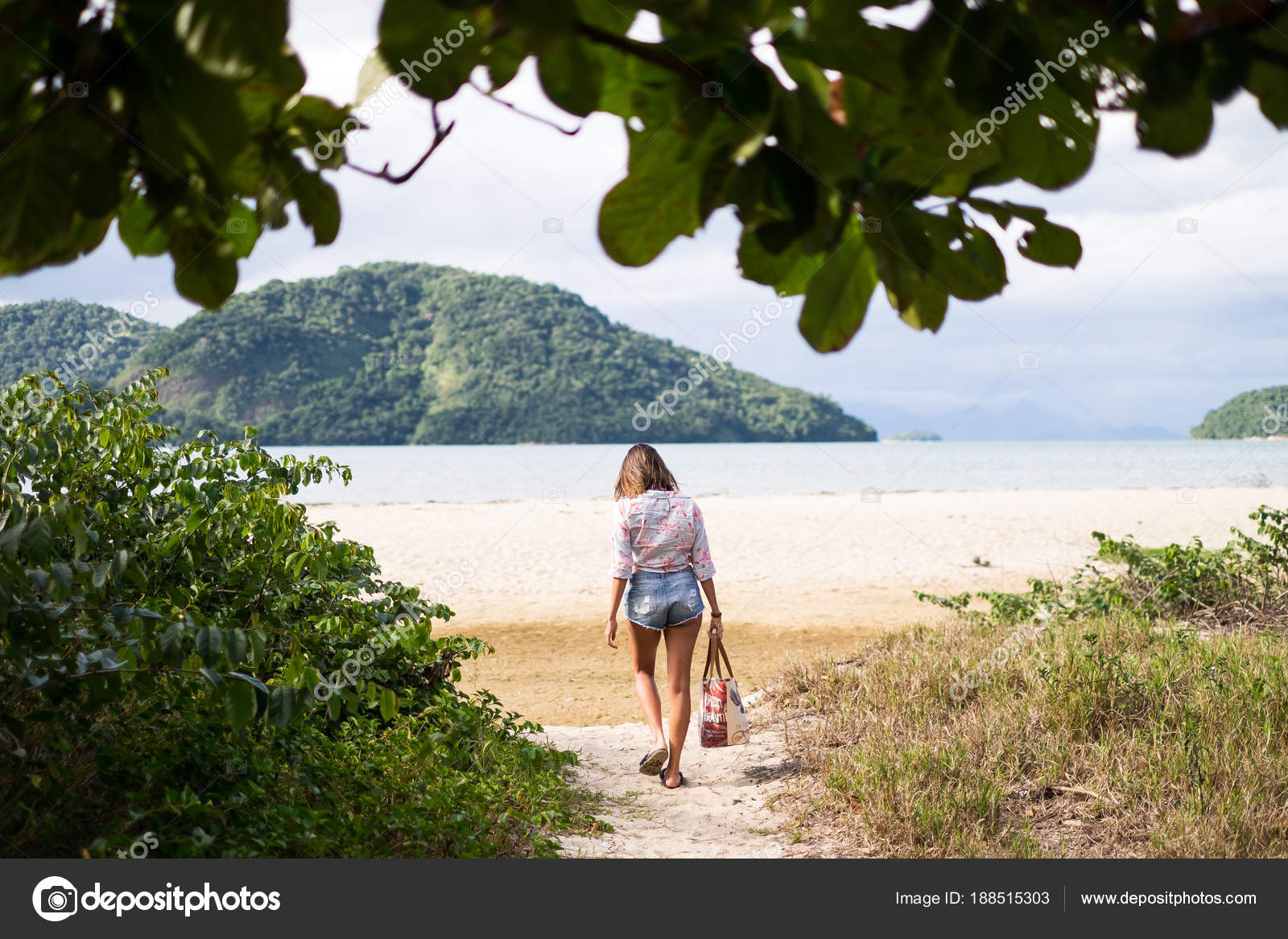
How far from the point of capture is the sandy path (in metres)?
4.14

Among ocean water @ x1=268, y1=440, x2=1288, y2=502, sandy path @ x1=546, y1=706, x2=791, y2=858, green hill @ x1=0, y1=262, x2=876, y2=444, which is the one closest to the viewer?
sandy path @ x1=546, y1=706, x2=791, y2=858

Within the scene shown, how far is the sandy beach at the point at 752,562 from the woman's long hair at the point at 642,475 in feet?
7.11

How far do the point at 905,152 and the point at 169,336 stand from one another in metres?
16.5

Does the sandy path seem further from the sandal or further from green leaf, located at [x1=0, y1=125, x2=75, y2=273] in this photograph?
green leaf, located at [x1=0, y1=125, x2=75, y2=273]

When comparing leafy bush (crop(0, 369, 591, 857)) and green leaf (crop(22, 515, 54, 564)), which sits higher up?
green leaf (crop(22, 515, 54, 564))

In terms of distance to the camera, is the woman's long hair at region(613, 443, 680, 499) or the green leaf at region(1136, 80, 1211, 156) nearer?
the green leaf at region(1136, 80, 1211, 156)

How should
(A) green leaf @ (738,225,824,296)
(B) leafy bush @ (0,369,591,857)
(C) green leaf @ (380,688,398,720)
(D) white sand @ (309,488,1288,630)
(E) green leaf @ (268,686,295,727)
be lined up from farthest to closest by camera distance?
(D) white sand @ (309,488,1288,630) < (C) green leaf @ (380,688,398,720) < (B) leafy bush @ (0,369,591,857) < (E) green leaf @ (268,686,295,727) < (A) green leaf @ (738,225,824,296)

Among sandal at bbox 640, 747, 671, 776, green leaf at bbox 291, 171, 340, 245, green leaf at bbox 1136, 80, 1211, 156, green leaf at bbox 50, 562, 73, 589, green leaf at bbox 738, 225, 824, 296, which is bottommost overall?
sandal at bbox 640, 747, 671, 776

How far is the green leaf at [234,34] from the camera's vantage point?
2.50ft

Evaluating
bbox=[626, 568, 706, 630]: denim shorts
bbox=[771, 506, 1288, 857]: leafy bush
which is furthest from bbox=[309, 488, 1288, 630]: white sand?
bbox=[626, 568, 706, 630]: denim shorts

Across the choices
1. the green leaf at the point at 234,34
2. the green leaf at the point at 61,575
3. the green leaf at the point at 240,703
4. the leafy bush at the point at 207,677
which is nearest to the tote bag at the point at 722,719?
the leafy bush at the point at 207,677

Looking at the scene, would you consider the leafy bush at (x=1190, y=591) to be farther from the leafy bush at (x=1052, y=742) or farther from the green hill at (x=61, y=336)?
the green hill at (x=61, y=336)

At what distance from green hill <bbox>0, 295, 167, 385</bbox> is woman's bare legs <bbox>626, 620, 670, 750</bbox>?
3017 mm

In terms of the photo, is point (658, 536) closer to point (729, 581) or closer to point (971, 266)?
point (971, 266)
